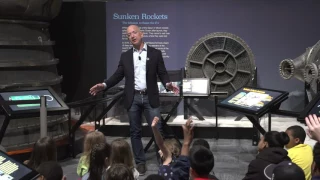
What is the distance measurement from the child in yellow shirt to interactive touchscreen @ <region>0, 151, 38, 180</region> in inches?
92.8

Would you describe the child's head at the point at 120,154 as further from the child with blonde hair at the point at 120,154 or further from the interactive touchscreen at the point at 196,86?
the interactive touchscreen at the point at 196,86

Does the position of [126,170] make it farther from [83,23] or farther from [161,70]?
[83,23]

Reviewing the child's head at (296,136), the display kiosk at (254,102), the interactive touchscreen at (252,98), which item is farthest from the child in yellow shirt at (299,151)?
the interactive touchscreen at (252,98)

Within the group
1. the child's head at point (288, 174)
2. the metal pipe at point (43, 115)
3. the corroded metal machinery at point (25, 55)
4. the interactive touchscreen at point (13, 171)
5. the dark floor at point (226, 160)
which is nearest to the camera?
the child's head at point (288, 174)

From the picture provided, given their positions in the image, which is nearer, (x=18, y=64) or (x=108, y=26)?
(x=18, y=64)

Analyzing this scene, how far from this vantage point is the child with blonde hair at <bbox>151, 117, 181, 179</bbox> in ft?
11.6

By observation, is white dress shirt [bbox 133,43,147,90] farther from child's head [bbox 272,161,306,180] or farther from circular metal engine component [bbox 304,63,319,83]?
child's head [bbox 272,161,306,180]

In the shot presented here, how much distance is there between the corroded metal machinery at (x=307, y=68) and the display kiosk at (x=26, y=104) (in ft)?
13.4

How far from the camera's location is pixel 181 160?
3.50 meters

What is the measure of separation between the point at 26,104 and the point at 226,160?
293cm

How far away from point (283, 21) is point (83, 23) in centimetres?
379

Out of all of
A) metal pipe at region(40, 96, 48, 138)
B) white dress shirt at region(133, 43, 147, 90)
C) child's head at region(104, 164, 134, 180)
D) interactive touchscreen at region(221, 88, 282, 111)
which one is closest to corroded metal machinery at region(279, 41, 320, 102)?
interactive touchscreen at region(221, 88, 282, 111)

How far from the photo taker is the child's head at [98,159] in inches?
149

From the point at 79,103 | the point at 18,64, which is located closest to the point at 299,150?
the point at 79,103
